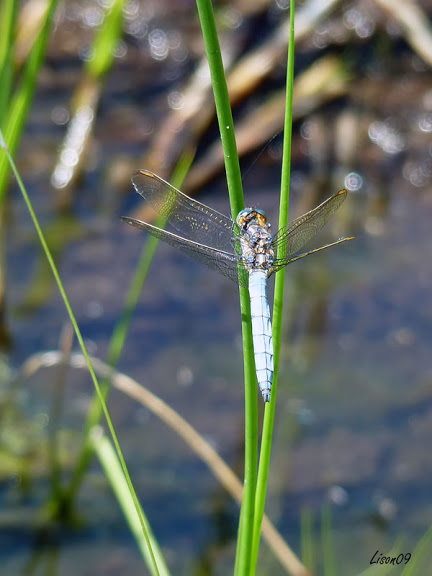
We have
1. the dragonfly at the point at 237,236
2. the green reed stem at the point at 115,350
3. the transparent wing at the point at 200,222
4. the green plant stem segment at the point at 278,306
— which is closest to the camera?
the green plant stem segment at the point at 278,306

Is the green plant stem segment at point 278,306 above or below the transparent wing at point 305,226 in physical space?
below

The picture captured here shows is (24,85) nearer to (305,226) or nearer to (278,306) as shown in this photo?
(305,226)

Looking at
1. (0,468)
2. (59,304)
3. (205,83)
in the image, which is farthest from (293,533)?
(205,83)

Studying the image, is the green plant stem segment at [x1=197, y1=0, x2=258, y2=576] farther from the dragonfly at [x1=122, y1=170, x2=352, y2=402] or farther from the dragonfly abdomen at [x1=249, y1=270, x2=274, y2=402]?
the dragonfly at [x1=122, y1=170, x2=352, y2=402]

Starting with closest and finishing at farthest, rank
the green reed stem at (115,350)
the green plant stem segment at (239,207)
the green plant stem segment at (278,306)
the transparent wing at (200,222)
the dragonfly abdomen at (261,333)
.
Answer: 1. the green plant stem segment at (239,207)
2. the green plant stem segment at (278,306)
3. the dragonfly abdomen at (261,333)
4. the transparent wing at (200,222)
5. the green reed stem at (115,350)

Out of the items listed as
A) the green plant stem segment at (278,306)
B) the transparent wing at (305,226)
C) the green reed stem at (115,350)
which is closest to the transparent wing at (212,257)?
the transparent wing at (305,226)

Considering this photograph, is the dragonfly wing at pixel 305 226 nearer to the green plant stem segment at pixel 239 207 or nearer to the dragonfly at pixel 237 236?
the dragonfly at pixel 237 236
